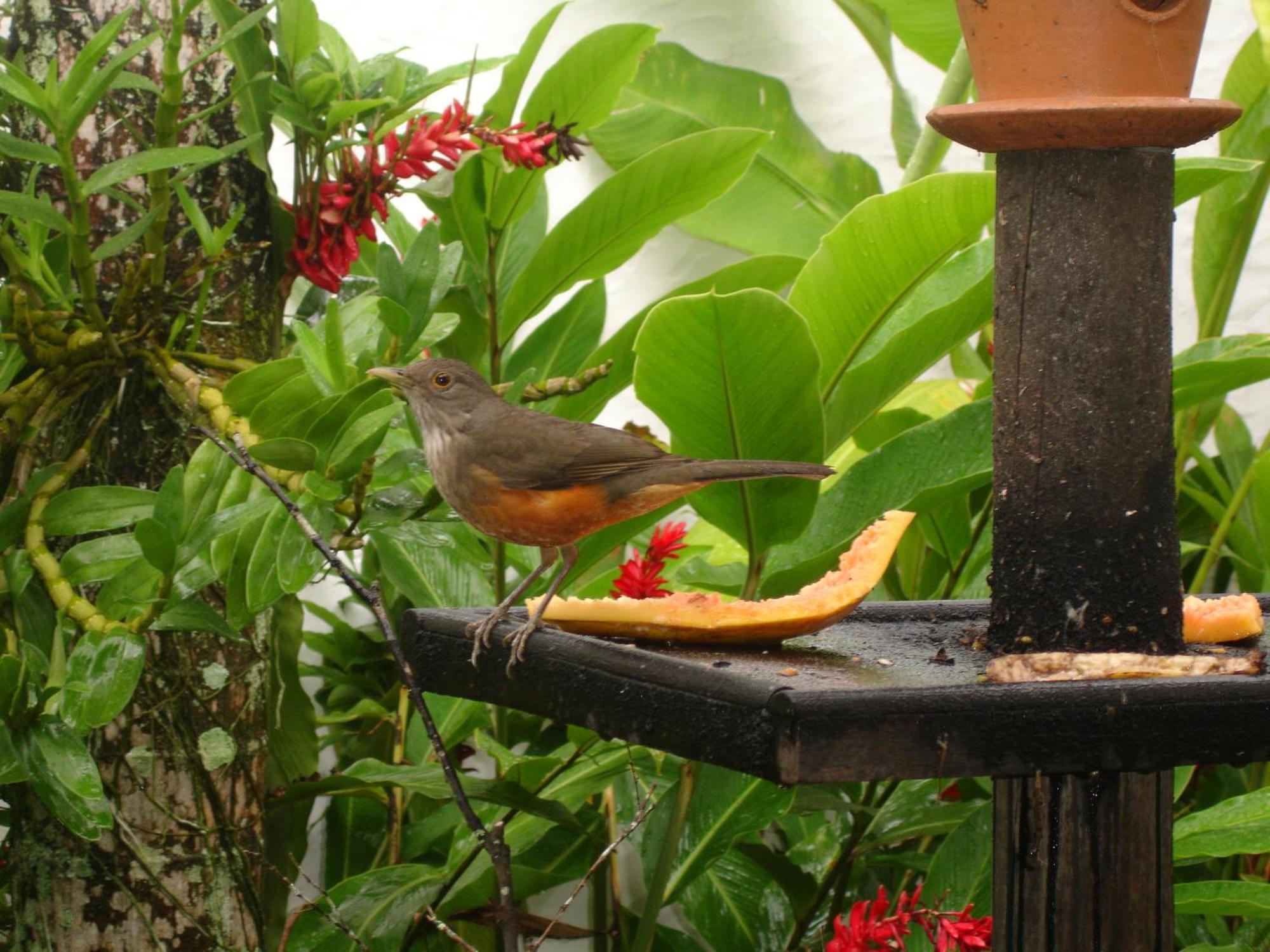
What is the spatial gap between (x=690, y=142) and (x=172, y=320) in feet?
2.43

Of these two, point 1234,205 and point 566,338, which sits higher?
point 1234,205

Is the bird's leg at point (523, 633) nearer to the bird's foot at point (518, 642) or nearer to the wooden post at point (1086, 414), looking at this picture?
the bird's foot at point (518, 642)

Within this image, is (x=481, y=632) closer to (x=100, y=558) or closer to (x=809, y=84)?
(x=100, y=558)

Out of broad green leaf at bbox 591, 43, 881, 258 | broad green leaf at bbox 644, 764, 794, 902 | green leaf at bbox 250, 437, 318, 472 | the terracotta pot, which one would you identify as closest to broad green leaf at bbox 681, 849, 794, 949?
broad green leaf at bbox 644, 764, 794, 902

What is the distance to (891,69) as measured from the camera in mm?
3090

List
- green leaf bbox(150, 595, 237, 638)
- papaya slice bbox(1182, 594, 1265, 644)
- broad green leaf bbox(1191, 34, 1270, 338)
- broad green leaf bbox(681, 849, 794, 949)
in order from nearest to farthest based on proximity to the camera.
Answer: papaya slice bbox(1182, 594, 1265, 644)
green leaf bbox(150, 595, 237, 638)
broad green leaf bbox(681, 849, 794, 949)
broad green leaf bbox(1191, 34, 1270, 338)

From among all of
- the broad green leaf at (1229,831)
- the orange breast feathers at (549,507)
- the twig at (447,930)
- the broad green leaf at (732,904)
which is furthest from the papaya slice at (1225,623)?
the broad green leaf at (732,904)

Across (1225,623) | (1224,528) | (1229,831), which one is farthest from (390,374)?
(1224,528)

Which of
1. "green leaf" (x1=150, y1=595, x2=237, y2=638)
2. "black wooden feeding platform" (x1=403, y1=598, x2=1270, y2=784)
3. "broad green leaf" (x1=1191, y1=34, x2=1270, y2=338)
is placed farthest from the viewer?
"broad green leaf" (x1=1191, y1=34, x2=1270, y2=338)

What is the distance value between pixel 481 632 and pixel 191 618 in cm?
35

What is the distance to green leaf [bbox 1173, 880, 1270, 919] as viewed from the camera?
6.17ft

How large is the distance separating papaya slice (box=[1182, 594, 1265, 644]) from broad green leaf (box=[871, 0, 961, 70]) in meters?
1.67

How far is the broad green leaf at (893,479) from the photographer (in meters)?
2.02

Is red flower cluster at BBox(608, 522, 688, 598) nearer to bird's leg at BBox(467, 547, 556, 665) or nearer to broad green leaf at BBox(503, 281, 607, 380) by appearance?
bird's leg at BBox(467, 547, 556, 665)
